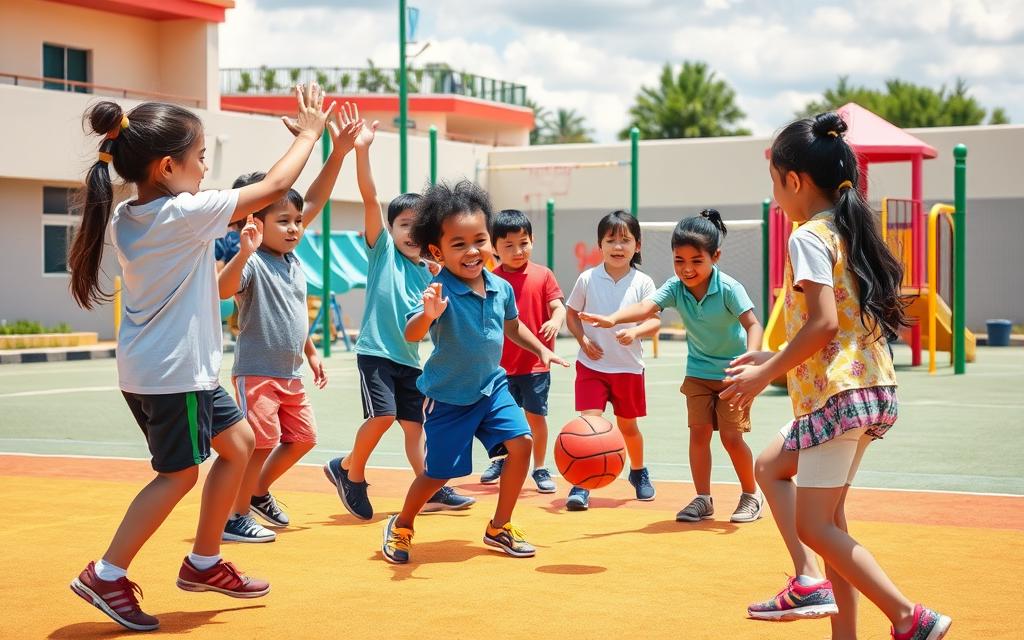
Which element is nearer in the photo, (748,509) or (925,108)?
(748,509)

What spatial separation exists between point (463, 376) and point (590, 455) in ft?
3.10

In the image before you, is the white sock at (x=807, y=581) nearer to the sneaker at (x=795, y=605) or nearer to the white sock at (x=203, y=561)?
the sneaker at (x=795, y=605)

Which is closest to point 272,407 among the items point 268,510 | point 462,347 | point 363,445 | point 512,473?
point 268,510

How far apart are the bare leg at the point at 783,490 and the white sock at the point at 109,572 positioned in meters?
2.35

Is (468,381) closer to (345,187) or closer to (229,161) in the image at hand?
(229,161)

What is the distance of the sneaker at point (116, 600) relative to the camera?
15.5 feet

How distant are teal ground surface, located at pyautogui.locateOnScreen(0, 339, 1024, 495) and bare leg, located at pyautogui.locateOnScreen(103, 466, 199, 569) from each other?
14.2ft

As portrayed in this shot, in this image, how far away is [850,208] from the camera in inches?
169

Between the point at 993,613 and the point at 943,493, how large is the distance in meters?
2.92

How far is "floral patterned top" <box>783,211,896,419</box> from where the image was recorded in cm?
423

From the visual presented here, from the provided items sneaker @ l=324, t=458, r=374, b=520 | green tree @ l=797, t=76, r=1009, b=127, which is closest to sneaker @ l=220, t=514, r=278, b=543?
sneaker @ l=324, t=458, r=374, b=520

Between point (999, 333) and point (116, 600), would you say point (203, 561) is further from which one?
point (999, 333)

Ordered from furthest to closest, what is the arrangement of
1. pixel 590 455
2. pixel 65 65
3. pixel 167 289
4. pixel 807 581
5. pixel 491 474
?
pixel 65 65, pixel 491 474, pixel 590 455, pixel 807 581, pixel 167 289

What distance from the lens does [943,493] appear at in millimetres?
7754
